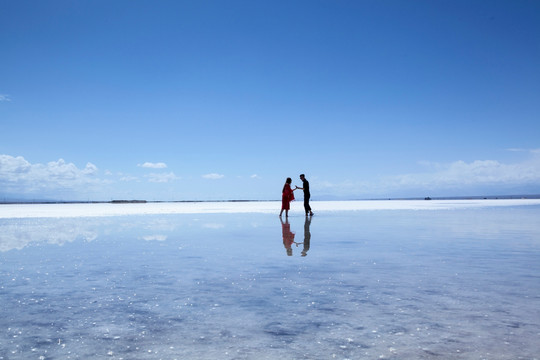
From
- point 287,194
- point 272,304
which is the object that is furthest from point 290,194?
point 272,304

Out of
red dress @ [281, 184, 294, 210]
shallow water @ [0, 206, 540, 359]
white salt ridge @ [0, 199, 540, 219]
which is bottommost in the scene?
shallow water @ [0, 206, 540, 359]

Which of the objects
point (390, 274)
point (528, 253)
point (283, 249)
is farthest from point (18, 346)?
point (528, 253)

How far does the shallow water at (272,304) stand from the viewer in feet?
11.4

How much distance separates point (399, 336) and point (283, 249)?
594 centimetres

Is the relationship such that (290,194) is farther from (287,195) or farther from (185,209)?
(185,209)

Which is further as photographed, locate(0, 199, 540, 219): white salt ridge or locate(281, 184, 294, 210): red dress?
locate(0, 199, 540, 219): white salt ridge

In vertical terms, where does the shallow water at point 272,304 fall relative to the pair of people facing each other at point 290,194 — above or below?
below

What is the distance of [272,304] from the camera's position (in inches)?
189

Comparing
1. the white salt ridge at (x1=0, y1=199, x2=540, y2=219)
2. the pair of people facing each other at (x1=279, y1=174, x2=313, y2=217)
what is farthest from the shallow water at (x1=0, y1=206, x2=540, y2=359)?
the white salt ridge at (x1=0, y1=199, x2=540, y2=219)

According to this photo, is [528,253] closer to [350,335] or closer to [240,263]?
[240,263]

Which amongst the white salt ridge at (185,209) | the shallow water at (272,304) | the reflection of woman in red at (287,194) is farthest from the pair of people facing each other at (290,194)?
the shallow water at (272,304)

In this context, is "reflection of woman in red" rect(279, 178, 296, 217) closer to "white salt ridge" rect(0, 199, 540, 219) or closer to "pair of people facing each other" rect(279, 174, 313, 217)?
"pair of people facing each other" rect(279, 174, 313, 217)

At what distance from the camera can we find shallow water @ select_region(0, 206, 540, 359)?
11.4 ft

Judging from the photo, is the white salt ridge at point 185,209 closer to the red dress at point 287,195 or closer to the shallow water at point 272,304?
the red dress at point 287,195
